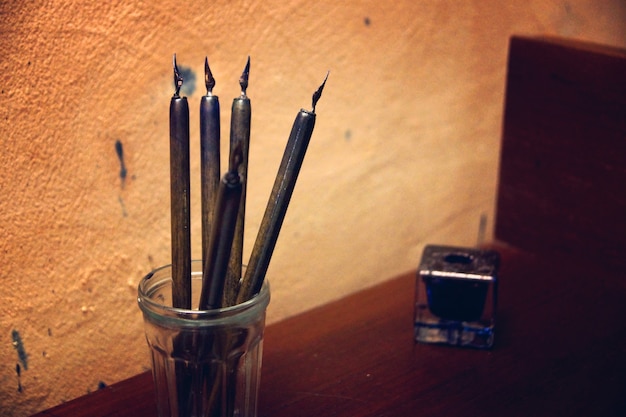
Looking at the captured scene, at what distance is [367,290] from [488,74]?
361 mm

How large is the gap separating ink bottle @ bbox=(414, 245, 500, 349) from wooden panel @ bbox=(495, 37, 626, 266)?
23 centimetres

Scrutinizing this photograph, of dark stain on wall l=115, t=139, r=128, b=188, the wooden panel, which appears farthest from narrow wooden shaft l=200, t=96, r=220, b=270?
the wooden panel

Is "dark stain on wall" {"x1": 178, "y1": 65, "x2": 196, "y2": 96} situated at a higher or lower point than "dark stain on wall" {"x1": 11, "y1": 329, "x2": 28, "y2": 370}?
higher

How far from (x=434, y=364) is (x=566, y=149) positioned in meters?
0.39

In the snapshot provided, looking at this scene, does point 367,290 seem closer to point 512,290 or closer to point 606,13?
point 512,290

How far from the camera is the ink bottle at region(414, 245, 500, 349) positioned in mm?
789

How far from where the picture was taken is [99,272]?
724mm

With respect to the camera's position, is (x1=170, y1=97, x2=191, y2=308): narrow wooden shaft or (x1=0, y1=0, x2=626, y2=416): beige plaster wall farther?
(x1=0, y1=0, x2=626, y2=416): beige plaster wall

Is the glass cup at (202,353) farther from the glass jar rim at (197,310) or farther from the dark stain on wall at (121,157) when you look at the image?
the dark stain on wall at (121,157)

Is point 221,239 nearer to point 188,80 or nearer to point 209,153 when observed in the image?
point 209,153

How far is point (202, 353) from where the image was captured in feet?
1.88

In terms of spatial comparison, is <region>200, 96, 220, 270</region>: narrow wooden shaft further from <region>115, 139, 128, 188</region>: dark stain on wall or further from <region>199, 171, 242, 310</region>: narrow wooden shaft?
<region>115, 139, 128, 188</region>: dark stain on wall

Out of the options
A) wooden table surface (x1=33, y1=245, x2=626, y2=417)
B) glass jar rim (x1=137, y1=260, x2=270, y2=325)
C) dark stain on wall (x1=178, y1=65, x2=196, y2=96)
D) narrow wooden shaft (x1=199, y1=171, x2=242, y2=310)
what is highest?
dark stain on wall (x1=178, y1=65, x2=196, y2=96)

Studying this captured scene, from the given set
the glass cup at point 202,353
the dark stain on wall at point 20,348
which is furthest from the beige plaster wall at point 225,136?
the glass cup at point 202,353
